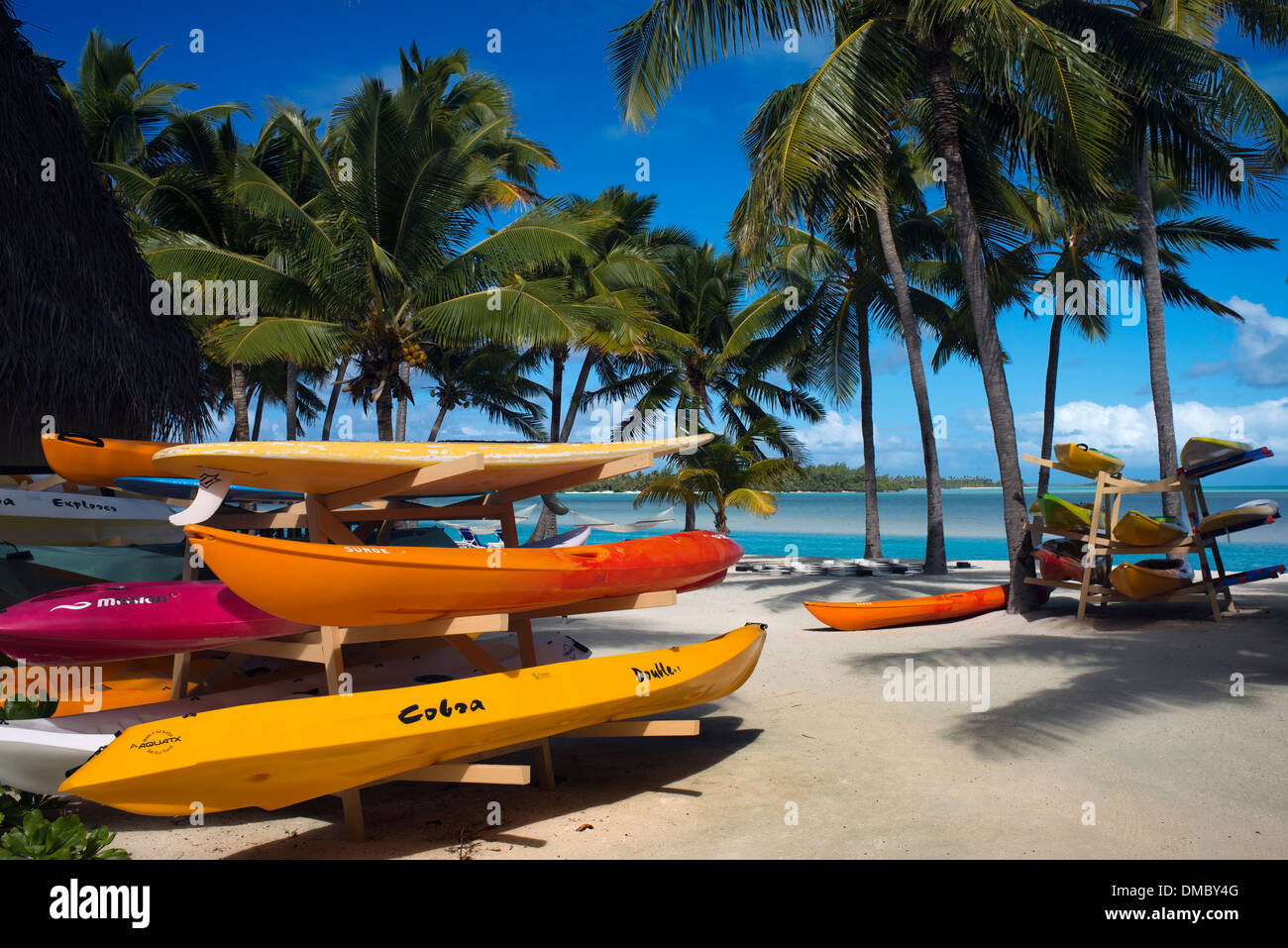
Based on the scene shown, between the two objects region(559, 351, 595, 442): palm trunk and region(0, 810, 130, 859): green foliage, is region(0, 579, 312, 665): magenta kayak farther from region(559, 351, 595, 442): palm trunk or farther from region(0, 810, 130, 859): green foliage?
region(559, 351, 595, 442): palm trunk

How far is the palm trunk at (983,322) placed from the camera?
8.79 m

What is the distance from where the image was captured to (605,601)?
4645 millimetres

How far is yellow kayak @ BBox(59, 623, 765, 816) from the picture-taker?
2.99m

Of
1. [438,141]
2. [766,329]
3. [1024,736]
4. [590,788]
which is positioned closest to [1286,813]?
[1024,736]

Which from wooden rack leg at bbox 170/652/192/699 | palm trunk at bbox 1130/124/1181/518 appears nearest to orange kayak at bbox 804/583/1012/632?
palm trunk at bbox 1130/124/1181/518

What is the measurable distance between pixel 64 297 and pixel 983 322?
8.87m

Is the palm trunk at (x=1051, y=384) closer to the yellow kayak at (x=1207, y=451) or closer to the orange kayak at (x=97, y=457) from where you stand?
the yellow kayak at (x=1207, y=451)

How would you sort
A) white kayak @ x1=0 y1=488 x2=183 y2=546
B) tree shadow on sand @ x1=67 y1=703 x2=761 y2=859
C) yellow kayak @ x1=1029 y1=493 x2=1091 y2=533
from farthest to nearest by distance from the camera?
yellow kayak @ x1=1029 y1=493 x2=1091 y2=533, white kayak @ x1=0 y1=488 x2=183 y2=546, tree shadow on sand @ x1=67 y1=703 x2=761 y2=859

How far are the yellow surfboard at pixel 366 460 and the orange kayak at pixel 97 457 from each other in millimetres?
494

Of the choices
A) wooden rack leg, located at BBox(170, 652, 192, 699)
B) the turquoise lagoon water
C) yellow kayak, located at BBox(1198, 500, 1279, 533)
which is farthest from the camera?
the turquoise lagoon water

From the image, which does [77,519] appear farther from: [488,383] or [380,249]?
[488,383]

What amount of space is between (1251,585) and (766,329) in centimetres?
1128

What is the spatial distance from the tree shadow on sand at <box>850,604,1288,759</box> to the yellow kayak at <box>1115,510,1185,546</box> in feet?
2.55
